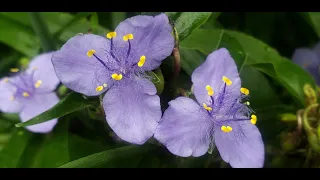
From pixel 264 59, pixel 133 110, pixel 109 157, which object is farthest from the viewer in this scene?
pixel 264 59

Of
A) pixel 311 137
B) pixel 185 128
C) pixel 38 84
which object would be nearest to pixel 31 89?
pixel 38 84

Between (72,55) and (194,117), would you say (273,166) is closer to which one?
(194,117)

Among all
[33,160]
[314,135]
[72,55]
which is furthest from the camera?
[33,160]

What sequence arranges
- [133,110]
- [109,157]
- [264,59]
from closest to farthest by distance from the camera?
[133,110] → [109,157] → [264,59]

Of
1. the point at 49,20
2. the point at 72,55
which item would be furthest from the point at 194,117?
the point at 49,20

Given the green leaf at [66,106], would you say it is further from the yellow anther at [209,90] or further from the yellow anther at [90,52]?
the yellow anther at [209,90]

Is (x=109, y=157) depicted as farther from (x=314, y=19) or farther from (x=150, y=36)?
(x=314, y=19)

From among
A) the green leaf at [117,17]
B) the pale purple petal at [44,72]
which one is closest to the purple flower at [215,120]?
the green leaf at [117,17]

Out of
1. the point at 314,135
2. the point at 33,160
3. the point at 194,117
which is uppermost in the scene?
the point at 194,117
